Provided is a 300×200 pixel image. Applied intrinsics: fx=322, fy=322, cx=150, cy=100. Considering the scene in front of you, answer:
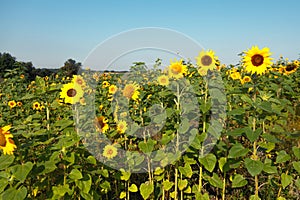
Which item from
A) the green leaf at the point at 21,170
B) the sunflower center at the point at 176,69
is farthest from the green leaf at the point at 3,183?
the sunflower center at the point at 176,69

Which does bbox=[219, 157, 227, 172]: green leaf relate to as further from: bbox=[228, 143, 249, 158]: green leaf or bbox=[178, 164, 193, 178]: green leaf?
bbox=[228, 143, 249, 158]: green leaf

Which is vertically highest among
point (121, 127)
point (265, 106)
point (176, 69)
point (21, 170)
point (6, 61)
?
point (6, 61)

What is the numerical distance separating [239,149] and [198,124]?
518 mm

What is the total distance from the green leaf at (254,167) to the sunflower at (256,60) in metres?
0.74

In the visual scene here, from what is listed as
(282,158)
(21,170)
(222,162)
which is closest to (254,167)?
(282,158)

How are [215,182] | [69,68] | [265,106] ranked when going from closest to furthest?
[265,106] → [215,182] → [69,68]

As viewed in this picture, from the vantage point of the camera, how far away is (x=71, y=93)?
111 inches

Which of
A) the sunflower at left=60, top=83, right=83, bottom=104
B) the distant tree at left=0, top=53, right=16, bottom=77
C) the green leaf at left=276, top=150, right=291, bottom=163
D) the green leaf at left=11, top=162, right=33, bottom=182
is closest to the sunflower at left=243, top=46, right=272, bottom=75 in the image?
the green leaf at left=276, top=150, right=291, bottom=163

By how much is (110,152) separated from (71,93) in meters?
0.63

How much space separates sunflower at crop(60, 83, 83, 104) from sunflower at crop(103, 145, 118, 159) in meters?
0.48

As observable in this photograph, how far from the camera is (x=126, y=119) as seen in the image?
3.02 metres

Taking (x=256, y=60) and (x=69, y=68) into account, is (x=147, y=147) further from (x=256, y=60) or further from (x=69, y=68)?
(x=69, y=68)

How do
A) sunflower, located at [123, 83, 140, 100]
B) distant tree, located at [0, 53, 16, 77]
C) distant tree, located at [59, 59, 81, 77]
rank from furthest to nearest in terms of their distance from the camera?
distant tree, located at [0, 53, 16, 77] < distant tree, located at [59, 59, 81, 77] < sunflower, located at [123, 83, 140, 100]

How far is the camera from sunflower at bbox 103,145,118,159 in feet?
8.75
